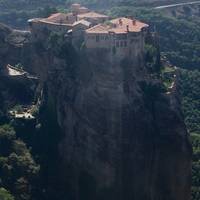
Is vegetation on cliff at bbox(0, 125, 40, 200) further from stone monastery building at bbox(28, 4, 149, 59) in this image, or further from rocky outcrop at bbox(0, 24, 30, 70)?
rocky outcrop at bbox(0, 24, 30, 70)

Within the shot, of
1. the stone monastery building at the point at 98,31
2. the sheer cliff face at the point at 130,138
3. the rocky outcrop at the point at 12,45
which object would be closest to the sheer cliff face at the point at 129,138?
the sheer cliff face at the point at 130,138

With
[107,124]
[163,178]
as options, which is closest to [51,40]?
[107,124]

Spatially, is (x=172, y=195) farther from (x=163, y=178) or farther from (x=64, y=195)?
(x=64, y=195)

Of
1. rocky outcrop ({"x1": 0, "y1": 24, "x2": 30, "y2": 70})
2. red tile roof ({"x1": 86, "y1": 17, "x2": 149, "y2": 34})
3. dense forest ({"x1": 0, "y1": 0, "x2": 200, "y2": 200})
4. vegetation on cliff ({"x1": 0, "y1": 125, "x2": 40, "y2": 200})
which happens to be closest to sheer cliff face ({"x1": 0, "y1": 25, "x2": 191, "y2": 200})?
red tile roof ({"x1": 86, "y1": 17, "x2": 149, "y2": 34})

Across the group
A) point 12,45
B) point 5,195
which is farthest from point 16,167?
point 12,45

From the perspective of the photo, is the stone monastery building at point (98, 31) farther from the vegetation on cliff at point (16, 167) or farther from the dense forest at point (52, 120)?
the vegetation on cliff at point (16, 167)
